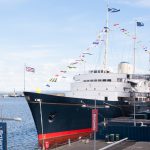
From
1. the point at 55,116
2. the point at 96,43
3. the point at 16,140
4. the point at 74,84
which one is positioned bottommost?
the point at 16,140

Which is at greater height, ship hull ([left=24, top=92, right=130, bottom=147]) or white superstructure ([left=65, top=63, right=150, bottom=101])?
white superstructure ([left=65, top=63, right=150, bottom=101])

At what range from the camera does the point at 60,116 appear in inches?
2084

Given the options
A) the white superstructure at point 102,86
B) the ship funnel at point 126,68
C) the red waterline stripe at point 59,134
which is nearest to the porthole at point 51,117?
the red waterline stripe at point 59,134

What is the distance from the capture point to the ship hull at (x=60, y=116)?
167 ft

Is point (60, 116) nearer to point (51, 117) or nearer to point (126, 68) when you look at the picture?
point (51, 117)

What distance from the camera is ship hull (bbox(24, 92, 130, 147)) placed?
50.8 metres

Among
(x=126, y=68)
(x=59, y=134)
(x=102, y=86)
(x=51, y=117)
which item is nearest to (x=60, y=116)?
(x=51, y=117)

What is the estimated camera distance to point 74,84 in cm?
6506

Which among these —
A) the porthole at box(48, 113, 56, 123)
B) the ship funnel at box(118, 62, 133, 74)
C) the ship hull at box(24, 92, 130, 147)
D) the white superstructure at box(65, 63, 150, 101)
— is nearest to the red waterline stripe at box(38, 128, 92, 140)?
the ship hull at box(24, 92, 130, 147)

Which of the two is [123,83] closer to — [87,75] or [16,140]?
[87,75]

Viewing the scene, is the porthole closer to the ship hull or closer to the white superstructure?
the ship hull

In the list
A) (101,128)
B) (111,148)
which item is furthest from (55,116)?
(111,148)

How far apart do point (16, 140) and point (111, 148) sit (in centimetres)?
3097

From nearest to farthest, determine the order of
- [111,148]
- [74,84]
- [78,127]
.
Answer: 1. [111,148]
2. [78,127]
3. [74,84]
